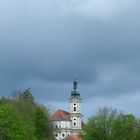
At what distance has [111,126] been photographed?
13588 centimetres

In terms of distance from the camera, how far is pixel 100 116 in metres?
142

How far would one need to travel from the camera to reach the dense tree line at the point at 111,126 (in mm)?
122625

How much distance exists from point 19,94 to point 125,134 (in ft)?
109

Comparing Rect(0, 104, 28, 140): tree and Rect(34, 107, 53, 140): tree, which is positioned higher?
Rect(34, 107, 53, 140): tree

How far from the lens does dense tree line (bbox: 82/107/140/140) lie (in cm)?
12262

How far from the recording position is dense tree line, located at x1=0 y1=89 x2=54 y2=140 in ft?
321

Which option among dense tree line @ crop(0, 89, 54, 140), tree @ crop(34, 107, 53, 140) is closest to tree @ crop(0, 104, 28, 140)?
dense tree line @ crop(0, 89, 54, 140)

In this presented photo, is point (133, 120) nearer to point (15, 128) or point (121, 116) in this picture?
point (121, 116)

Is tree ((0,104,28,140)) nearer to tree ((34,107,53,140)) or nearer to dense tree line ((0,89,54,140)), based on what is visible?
dense tree line ((0,89,54,140))

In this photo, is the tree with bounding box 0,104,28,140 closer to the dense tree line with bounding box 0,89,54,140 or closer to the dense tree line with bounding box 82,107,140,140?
the dense tree line with bounding box 0,89,54,140

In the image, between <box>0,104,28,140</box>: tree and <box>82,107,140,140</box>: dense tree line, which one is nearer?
<box>0,104,28,140</box>: tree

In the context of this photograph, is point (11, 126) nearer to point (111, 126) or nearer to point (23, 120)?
point (23, 120)

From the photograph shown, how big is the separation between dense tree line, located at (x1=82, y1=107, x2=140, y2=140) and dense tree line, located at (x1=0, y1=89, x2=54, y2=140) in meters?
8.84

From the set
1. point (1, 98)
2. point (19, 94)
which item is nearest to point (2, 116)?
point (1, 98)
